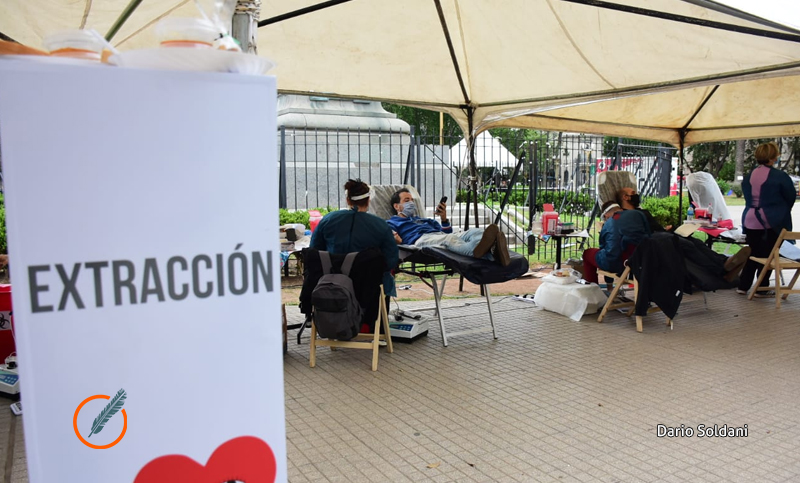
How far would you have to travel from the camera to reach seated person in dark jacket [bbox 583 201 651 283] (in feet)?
20.4

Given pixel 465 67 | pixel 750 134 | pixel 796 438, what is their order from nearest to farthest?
pixel 796 438 < pixel 465 67 < pixel 750 134

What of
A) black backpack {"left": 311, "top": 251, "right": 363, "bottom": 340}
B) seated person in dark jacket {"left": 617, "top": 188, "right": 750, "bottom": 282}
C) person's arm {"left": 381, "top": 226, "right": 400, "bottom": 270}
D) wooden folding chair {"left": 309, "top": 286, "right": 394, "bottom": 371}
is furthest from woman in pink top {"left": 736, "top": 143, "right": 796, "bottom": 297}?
black backpack {"left": 311, "top": 251, "right": 363, "bottom": 340}

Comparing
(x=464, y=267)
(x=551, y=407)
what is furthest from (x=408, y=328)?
(x=551, y=407)

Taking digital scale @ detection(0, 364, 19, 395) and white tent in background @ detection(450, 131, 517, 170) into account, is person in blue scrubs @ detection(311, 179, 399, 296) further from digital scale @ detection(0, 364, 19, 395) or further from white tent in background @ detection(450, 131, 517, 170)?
white tent in background @ detection(450, 131, 517, 170)

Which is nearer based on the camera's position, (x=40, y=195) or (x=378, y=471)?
(x=40, y=195)

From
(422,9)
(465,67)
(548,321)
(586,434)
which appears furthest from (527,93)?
(586,434)

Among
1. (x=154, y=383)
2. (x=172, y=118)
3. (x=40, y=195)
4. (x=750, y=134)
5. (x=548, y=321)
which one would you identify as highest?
(x=750, y=134)

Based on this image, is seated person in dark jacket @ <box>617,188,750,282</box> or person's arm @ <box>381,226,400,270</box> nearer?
person's arm @ <box>381,226,400,270</box>

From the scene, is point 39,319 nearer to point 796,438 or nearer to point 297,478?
point 297,478

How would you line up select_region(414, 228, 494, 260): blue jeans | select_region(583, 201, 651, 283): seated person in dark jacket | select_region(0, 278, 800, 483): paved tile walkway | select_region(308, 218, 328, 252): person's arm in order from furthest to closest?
select_region(583, 201, 651, 283): seated person in dark jacket → select_region(414, 228, 494, 260): blue jeans → select_region(308, 218, 328, 252): person's arm → select_region(0, 278, 800, 483): paved tile walkway

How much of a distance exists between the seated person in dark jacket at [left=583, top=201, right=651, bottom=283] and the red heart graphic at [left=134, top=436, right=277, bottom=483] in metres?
5.30

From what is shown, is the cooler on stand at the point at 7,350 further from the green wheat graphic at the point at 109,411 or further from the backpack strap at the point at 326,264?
the green wheat graphic at the point at 109,411

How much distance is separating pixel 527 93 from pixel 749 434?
417 cm

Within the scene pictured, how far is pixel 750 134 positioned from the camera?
8.88m
